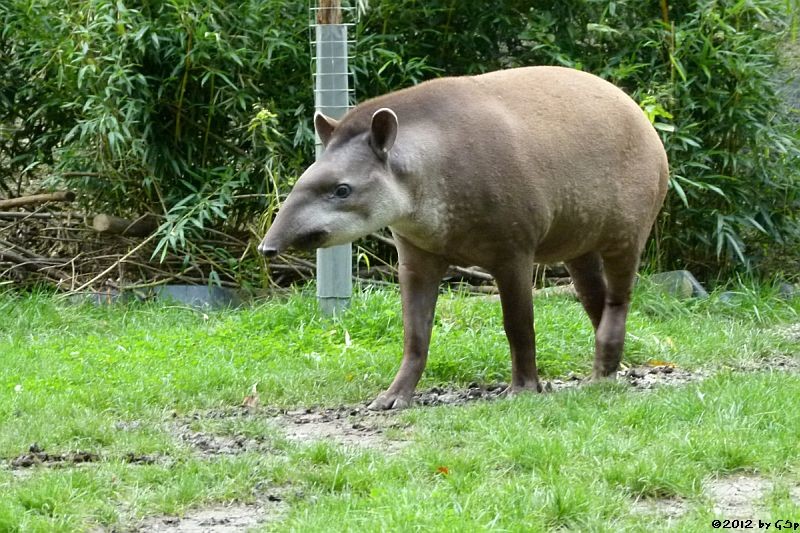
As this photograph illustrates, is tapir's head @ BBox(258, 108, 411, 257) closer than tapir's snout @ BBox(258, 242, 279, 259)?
No

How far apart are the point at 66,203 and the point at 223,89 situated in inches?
75.3

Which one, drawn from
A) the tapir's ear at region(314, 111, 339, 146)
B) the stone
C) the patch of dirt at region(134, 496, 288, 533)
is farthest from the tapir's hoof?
the stone

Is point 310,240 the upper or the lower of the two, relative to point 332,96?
lower

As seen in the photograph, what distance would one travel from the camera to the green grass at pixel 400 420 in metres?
4.32

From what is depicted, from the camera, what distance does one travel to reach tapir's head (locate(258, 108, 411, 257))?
230 inches

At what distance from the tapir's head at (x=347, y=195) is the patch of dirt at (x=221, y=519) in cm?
158

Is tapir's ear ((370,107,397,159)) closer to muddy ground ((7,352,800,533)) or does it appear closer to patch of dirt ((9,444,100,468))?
muddy ground ((7,352,800,533))

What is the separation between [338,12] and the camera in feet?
27.8

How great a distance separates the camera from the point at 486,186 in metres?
6.08

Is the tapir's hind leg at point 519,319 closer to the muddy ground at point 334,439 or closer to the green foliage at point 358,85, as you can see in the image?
the muddy ground at point 334,439

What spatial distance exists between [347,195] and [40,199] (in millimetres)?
5342

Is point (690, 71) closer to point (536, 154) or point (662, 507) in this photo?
point (536, 154)

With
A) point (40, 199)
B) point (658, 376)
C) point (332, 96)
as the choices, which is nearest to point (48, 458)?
point (658, 376)

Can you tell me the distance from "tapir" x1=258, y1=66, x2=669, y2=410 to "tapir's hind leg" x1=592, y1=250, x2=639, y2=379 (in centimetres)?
2
